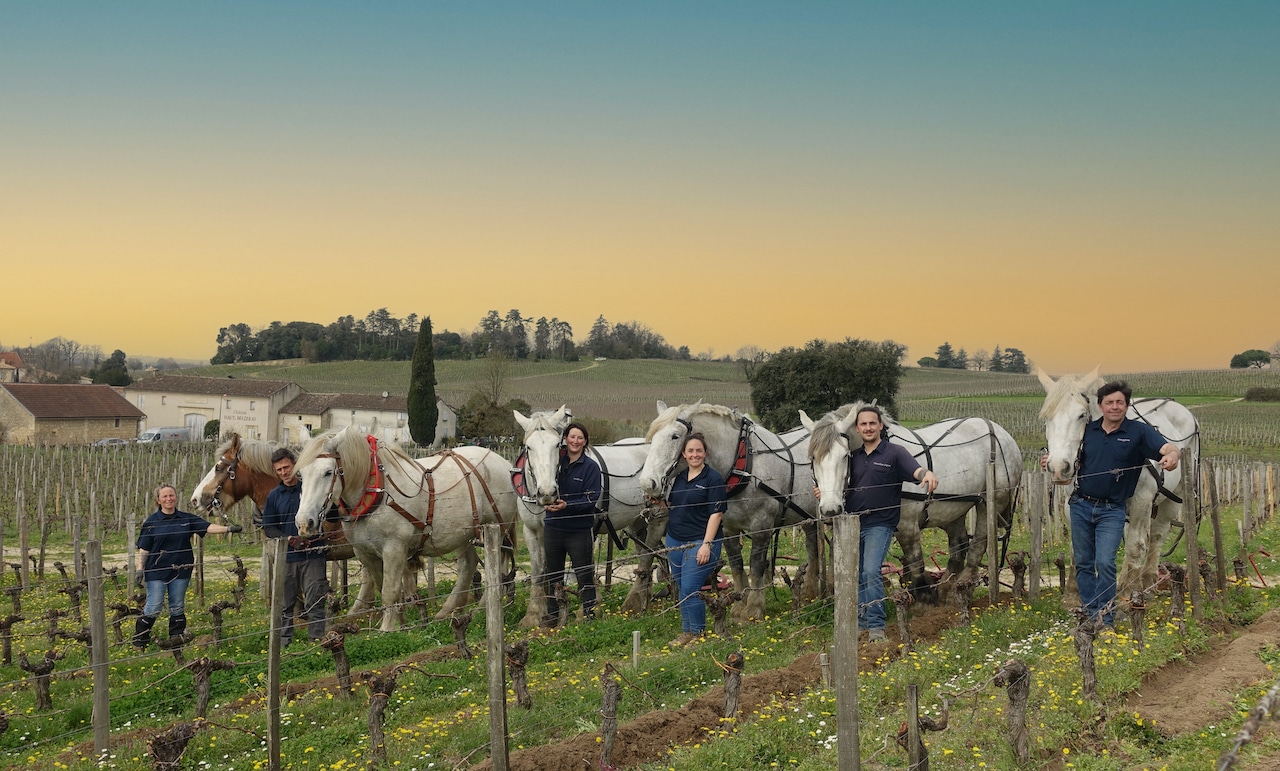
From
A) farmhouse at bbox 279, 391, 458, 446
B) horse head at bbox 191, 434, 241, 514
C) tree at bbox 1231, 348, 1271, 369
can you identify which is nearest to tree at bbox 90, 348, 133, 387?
farmhouse at bbox 279, 391, 458, 446

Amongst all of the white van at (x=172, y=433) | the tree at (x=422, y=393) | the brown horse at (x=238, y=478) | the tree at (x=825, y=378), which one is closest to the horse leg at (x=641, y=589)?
the brown horse at (x=238, y=478)

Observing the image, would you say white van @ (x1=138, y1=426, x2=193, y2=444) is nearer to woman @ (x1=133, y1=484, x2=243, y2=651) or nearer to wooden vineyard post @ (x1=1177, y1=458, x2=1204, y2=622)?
woman @ (x1=133, y1=484, x2=243, y2=651)

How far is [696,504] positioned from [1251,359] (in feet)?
337

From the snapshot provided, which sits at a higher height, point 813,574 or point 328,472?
point 328,472

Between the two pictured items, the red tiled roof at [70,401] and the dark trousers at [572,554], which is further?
the red tiled roof at [70,401]

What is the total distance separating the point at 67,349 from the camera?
140m

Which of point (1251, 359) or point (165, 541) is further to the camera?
point (1251, 359)

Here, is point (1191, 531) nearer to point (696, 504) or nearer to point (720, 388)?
point (696, 504)

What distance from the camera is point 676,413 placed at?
862 centimetres

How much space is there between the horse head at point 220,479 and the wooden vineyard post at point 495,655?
643cm

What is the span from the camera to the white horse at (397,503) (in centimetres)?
866

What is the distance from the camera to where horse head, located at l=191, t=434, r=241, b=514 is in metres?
9.95

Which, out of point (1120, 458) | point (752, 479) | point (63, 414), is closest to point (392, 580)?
point (752, 479)

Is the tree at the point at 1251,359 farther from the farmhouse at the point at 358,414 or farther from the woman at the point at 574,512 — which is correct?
the woman at the point at 574,512
